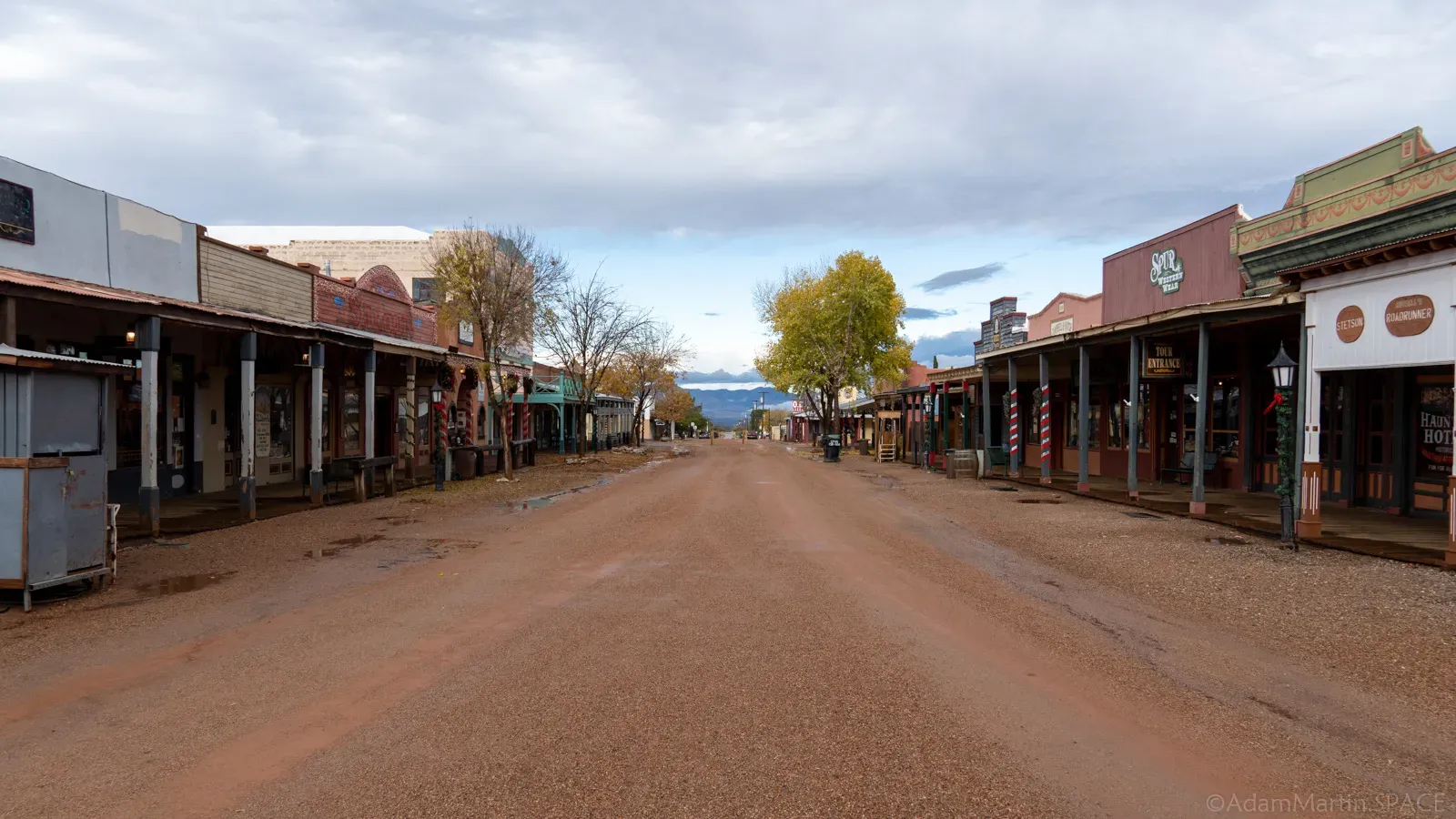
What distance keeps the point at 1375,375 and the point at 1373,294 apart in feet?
16.1

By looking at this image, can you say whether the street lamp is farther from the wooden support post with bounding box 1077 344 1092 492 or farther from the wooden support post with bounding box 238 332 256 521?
the wooden support post with bounding box 238 332 256 521

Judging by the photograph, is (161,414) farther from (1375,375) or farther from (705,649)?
(1375,375)

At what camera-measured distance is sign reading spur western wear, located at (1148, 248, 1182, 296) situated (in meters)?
19.9

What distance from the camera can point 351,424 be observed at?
22859 millimetres

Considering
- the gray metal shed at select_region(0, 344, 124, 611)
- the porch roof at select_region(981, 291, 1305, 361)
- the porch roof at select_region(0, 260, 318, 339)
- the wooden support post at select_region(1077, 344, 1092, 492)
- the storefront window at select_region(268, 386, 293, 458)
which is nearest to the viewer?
the gray metal shed at select_region(0, 344, 124, 611)

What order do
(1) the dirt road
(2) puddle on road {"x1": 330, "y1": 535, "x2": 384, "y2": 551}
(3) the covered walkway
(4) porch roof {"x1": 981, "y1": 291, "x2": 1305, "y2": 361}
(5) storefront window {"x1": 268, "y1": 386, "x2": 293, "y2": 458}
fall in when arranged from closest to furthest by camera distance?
(1) the dirt road, (3) the covered walkway, (2) puddle on road {"x1": 330, "y1": 535, "x2": 384, "y2": 551}, (4) porch roof {"x1": 981, "y1": 291, "x2": 1305, "y2": 361}, (5) storefront window {"x1": 268, "y1": 386, "x2": 293, "y2": 458}

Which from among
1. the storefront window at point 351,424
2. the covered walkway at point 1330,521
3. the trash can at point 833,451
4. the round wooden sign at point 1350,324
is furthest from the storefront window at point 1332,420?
the storefront window at point 351,424

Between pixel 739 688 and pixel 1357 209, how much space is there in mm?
12281

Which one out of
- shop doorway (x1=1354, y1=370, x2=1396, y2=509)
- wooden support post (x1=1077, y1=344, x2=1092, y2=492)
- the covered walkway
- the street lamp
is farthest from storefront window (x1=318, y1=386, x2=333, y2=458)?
shop doorway (x1=1354, y1=370, x2=1396, y2=509)

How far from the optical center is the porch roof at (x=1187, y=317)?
12375 millimetres

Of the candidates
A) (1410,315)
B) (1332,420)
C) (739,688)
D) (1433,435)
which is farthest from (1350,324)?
(739,688)

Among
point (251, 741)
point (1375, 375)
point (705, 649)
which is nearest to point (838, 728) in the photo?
point (705, 649)

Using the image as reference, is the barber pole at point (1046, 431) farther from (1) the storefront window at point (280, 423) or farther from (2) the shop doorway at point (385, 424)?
(2) the shop doorway at point (385, 424)

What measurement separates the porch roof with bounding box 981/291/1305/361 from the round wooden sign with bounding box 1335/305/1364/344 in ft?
2.76
